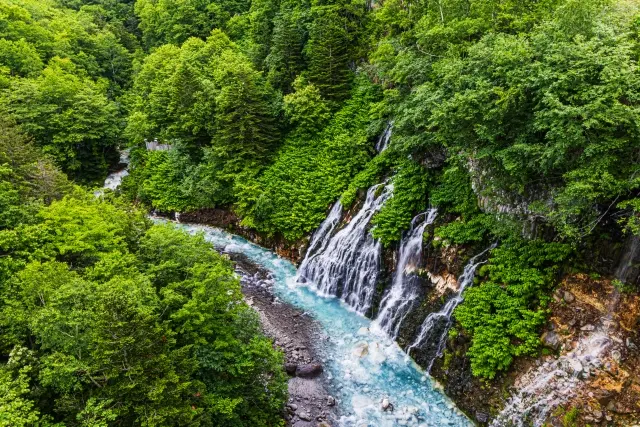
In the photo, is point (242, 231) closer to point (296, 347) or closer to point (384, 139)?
point (384, 139)

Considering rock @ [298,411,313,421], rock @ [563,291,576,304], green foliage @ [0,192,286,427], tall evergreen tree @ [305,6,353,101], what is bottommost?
rock @ [298,411,313,421]

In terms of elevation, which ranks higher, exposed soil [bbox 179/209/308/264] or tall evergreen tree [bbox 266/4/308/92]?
tall evergreen tree [bbox 266/4/308/92]

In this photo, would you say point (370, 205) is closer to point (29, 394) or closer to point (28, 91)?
point (29, 394)

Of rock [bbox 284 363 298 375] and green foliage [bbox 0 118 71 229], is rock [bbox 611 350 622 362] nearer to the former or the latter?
rock [bbox 284 363 298 375]

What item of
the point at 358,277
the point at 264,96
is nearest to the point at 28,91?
the point at 264,96

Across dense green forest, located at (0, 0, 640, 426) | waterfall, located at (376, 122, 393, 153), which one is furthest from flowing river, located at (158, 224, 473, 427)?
waterfall, located at (376, 122, 393, 153)

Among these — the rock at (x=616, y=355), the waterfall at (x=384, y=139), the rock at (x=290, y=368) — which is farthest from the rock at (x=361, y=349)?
the waterfall at (x=384, y=139)

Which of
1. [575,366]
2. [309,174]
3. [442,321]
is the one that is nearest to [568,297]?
[575,366]
